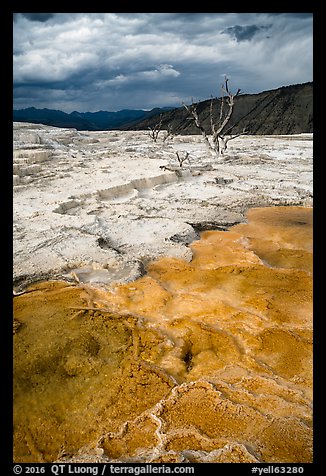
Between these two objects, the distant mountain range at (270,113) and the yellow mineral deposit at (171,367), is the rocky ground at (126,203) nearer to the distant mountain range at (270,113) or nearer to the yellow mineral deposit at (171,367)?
the yellow mineral deposit at (171,367)

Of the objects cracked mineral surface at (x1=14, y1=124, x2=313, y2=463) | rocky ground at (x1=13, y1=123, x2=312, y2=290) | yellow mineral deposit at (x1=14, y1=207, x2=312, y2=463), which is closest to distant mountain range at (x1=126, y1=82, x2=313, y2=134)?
rocky ground at (x1=13, y1=123, x2=312, y2=290)

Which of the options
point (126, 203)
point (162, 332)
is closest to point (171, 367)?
point (162, 332)

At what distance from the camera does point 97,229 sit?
5.38 metres

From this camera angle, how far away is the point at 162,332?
314 cm

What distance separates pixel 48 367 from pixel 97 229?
290 centimetres

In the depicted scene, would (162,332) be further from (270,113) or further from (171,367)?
(270,113)

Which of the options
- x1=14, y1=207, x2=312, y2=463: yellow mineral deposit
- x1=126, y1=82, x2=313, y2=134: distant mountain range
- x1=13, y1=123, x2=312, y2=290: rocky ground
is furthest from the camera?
x1=126, y1=82, x2=313, y2=134: distant mountain range

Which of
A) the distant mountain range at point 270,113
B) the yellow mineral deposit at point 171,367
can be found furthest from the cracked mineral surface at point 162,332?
the distant mountain range at point 270,113

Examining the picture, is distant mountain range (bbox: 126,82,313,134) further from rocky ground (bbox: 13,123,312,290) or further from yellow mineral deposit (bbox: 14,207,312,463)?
yellow mineral deposit (bbox: 14,207,312,463)

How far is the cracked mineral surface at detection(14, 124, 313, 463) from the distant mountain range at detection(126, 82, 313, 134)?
119 feet

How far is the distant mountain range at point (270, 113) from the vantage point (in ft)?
135

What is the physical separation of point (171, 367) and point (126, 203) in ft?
14.8

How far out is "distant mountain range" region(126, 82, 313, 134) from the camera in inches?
1620
